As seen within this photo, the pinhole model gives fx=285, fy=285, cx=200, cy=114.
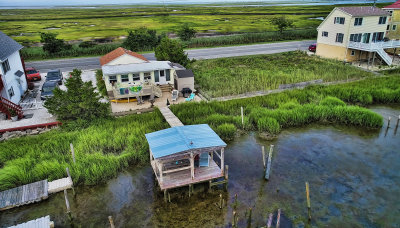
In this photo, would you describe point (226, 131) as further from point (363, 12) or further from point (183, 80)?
point (363, 12)

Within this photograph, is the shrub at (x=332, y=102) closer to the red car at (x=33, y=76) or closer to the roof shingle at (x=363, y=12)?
the roof shingle at (x=363, y=12)

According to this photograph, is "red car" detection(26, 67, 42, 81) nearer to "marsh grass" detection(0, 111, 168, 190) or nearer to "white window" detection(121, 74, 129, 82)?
"white window" detection(121, 74, 129, 82)

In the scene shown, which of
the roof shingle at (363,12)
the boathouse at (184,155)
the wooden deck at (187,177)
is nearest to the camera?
the boathouse at (184,155)

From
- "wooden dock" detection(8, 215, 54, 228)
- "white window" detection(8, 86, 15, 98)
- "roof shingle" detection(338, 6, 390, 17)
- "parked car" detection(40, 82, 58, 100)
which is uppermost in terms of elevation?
"roof shingle" detection(338, 6, 390, 17)

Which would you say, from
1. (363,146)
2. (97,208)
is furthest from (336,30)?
(97,208)

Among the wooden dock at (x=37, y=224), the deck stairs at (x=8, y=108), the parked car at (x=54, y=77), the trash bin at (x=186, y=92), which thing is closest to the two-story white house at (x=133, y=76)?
the trash bin at (x=186, y=92)

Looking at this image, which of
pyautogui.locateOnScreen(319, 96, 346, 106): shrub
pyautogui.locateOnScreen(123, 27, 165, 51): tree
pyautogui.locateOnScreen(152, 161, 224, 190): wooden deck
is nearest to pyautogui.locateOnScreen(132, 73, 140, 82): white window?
pyautogui.locateOnScreen(152, 161, 224, 190): wooden deck
